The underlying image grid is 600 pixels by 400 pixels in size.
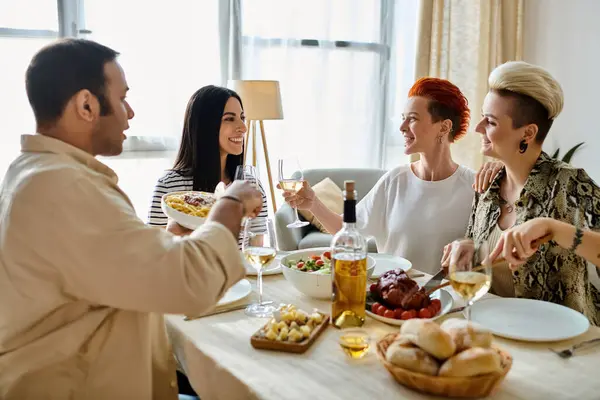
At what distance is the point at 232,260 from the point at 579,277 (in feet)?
3.77

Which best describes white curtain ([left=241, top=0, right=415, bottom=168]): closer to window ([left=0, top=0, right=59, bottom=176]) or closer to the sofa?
the sofa

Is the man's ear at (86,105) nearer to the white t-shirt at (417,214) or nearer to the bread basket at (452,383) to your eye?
the bread basket at (452,383)

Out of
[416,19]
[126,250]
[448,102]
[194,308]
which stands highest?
[416,19]

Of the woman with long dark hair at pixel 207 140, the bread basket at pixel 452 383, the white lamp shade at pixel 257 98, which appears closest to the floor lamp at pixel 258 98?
the white lamp shade at pixel 257 98

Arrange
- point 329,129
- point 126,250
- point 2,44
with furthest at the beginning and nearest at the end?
point 329,129
point 2,44
point 126,250

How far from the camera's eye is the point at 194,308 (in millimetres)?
1040

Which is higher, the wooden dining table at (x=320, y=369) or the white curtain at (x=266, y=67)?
the white curtain at (x=266, y=67)

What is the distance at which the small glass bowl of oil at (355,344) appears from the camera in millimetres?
1162

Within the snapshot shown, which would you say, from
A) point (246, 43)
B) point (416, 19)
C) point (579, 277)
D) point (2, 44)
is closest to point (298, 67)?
point (246, 43)

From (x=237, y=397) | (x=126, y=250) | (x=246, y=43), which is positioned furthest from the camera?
(x=246, y=43)

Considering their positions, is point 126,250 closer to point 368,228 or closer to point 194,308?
point 194,308

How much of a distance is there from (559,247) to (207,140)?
1.52 m

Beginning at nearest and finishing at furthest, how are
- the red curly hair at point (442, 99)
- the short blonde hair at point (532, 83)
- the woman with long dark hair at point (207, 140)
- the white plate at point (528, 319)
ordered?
the white plate at point (528, 319)
the short blonde hair at point (532, 83)
the red curly hair at point (442, 99)
the woman with long dark hair at point (207, 140)

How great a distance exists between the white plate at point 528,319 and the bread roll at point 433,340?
1.00 ft
